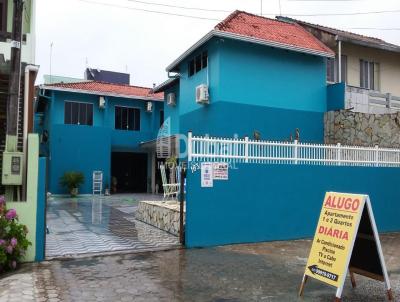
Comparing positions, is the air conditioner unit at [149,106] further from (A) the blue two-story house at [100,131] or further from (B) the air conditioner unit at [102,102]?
(B) the air conditioner unit at [102,102]

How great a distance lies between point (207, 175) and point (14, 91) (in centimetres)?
387

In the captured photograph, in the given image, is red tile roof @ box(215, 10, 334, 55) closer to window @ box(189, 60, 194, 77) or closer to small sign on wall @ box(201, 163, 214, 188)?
window @ box(189, 60, 194, 77)

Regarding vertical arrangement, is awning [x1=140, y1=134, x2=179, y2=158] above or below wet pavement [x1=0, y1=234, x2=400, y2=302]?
above

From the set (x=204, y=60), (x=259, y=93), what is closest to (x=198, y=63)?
(x=204, y=60)

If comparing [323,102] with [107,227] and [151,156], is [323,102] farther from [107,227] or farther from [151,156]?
[151,156]

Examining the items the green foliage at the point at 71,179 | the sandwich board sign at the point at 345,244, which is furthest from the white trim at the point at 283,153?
the green foliage at the point at 71,179

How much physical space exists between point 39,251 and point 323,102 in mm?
11888

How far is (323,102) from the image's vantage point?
16.0 metres

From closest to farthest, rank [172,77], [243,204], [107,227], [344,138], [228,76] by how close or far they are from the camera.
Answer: [243,204] → [107,227] → [228,76] → [344,138] → [172,77]

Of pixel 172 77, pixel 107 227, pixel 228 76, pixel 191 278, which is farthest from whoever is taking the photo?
A: pixel 172 77

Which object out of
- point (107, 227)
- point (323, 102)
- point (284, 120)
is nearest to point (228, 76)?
point (284, 120)

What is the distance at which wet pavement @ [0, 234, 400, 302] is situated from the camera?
540cm

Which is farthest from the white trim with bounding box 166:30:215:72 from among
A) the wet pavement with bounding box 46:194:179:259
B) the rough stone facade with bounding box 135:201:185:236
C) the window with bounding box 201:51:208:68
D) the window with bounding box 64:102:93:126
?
the window with bounding box 64:102:93:126

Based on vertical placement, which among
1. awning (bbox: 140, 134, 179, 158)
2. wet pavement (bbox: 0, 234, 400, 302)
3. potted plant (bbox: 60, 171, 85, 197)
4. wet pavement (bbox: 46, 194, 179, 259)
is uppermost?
A: awning (bbox: 140, 134, 179, 158)
